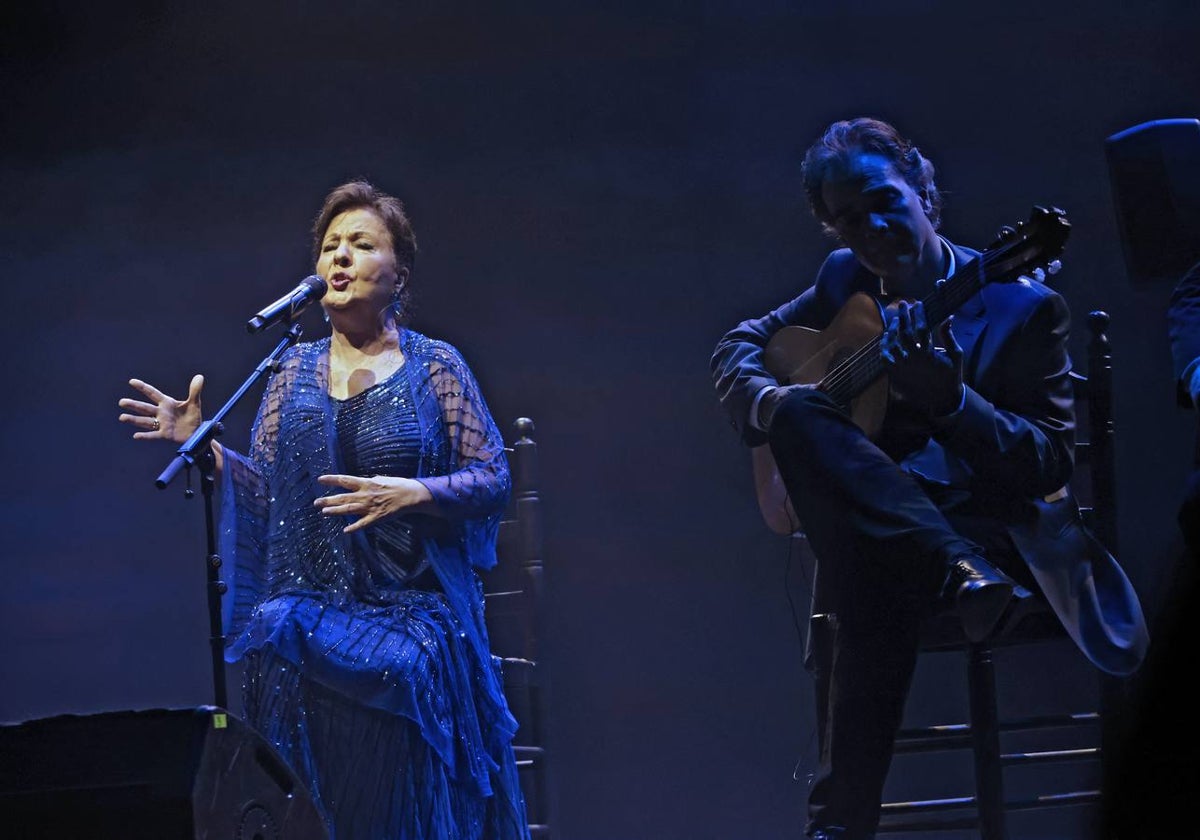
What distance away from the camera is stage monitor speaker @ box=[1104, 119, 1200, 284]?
8.52 feet

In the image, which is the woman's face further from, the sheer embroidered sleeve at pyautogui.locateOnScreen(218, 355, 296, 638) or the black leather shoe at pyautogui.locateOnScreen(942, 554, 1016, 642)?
the black leather shoe at pyautogui.locateOnScreen(942, 554, 1016, 642)

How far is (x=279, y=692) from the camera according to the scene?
2.65m

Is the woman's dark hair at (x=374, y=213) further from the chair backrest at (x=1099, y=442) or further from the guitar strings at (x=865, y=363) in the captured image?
the chair backrest at (x=1099, y=442)

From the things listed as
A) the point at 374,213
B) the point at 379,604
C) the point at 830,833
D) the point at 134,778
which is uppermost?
the point at 374,213

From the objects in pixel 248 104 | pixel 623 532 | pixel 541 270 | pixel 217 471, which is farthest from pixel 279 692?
pixel 248 104

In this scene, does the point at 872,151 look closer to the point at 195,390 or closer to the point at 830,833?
the point at 830,833

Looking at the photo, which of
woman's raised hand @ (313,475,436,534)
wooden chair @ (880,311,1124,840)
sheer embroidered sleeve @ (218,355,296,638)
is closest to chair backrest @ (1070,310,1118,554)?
wooden chair @ (880,311,1124,840)

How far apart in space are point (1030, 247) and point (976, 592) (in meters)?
0.62

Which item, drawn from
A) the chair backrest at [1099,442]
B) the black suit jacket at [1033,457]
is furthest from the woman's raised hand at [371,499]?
the chair backrest at [1099,442]

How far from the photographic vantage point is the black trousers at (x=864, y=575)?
7.27 ft

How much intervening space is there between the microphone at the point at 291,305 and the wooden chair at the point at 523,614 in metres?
0.58

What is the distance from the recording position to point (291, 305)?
9.00 ft

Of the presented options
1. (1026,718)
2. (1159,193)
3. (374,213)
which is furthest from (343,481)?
(1159,193)

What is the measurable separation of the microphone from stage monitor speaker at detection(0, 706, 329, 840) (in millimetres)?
812
